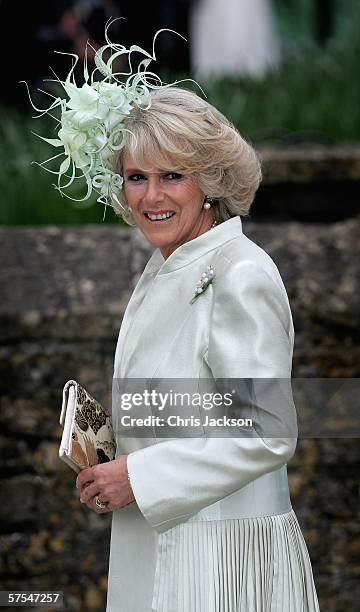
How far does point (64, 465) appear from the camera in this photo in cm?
416

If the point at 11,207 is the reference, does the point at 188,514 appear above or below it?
below

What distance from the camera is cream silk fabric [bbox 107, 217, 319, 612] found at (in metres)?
2.41

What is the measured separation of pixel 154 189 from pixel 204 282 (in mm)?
261

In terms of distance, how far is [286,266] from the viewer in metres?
4.22

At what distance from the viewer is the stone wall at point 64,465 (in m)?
4.15

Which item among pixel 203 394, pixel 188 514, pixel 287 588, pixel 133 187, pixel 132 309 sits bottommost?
pixel 287 588

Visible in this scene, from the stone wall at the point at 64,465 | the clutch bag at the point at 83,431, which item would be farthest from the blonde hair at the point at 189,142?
the stone wall at the point at 64,465

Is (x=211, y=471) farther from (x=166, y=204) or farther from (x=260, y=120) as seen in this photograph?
(x=260, y=120)

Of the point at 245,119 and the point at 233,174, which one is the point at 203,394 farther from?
the point at 245,119

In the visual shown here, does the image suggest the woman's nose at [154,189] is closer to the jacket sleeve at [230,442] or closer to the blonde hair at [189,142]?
the blonde hair at [189,142]

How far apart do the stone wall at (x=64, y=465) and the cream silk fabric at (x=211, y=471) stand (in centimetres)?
144

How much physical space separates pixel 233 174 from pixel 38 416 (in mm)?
1806

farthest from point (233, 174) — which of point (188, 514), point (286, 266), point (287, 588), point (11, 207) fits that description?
point (11, 207)

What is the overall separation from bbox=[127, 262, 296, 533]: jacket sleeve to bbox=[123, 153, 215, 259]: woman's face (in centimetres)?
24
